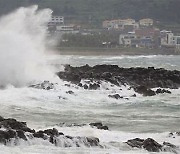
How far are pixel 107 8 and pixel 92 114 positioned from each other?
107 m

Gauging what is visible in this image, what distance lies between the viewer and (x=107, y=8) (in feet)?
414

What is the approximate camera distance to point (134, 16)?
126438 millimetres

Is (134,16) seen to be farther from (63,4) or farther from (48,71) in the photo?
(48,71)

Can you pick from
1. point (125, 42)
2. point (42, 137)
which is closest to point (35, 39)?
point (42, 137)

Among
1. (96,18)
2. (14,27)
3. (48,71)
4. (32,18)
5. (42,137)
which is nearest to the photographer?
(42,137)

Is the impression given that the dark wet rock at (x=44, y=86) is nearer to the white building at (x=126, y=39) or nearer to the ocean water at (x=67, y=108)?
the ocean water at (x=67, y=108)

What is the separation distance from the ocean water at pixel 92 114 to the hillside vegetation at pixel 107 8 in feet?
300

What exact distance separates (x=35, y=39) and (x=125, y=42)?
6001 centimetres

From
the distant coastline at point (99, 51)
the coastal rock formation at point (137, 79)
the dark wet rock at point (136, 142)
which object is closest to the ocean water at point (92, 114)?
the dark wet rock at point (136, 142)

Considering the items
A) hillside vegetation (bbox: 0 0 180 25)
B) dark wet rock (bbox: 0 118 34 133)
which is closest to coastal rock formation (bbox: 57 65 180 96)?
dark wet rock (bbox: 0 118 34 133)

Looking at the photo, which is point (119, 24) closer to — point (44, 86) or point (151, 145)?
point (44, 86)

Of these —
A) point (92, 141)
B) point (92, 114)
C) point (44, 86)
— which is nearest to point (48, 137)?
point (92, 141)

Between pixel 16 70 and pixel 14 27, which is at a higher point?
pixel 14 27

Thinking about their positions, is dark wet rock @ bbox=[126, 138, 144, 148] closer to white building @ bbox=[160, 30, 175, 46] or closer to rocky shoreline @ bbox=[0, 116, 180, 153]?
rocky shoreline @ bbox=[0, 116, 180, 153]
